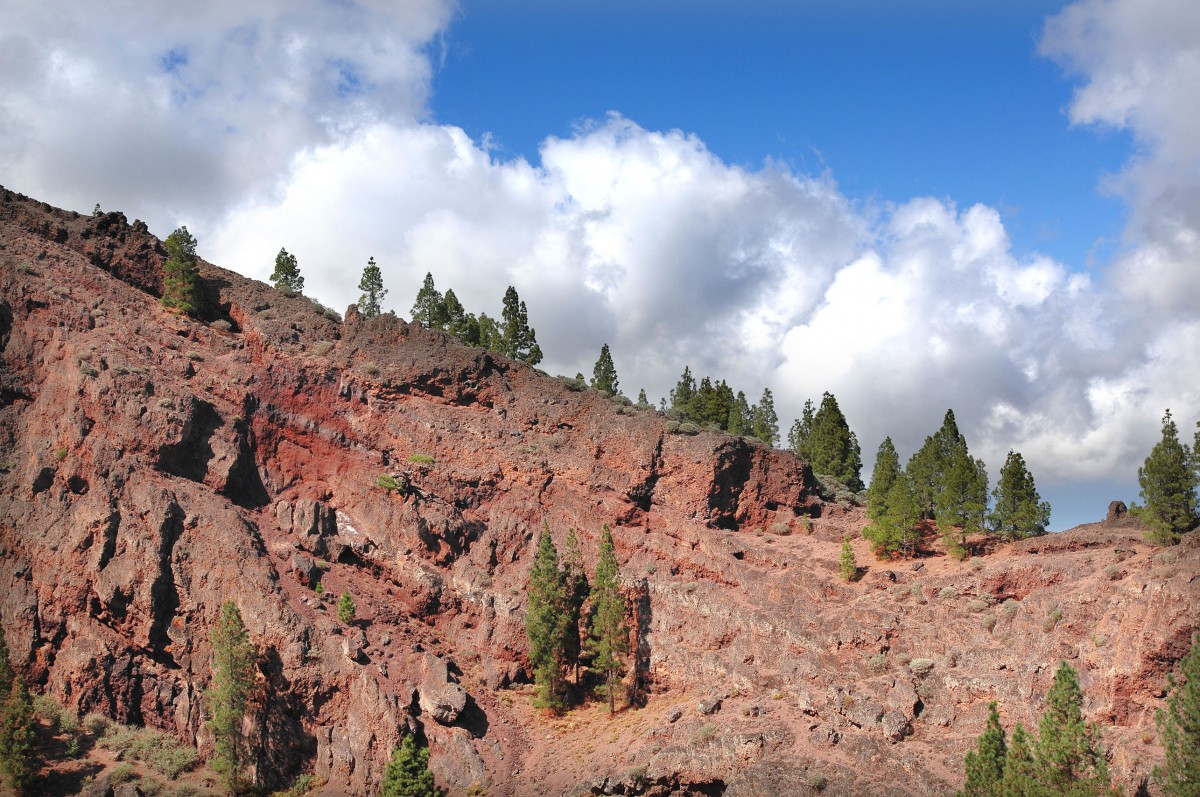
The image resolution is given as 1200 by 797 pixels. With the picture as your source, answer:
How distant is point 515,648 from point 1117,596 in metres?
37.9

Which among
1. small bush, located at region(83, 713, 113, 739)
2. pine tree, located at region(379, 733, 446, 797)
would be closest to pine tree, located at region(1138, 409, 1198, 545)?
pine tree, located at region(379, 733, 446, 797)

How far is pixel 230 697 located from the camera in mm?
49750

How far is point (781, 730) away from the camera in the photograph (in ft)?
172

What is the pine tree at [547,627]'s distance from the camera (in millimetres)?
58938

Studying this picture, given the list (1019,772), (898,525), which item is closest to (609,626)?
(898,525)

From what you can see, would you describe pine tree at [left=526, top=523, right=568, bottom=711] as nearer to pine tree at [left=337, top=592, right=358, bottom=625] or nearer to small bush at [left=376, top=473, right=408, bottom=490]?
pine tree at [left=337, top=592, right=358, bottom=625]

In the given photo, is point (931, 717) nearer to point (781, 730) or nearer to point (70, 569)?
point (781, 730)

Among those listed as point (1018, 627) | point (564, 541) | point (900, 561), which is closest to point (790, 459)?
point (900, 561)

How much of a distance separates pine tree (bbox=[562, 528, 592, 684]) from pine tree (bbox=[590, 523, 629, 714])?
1.59 meters

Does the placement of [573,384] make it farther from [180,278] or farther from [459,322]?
[180,278]

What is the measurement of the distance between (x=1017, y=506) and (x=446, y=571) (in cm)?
4378

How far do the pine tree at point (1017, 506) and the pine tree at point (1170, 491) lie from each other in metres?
10.8

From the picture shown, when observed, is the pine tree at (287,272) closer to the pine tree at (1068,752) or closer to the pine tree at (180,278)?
the pine tree at (180,278)

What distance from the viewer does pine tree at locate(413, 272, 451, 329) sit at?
299 feet
